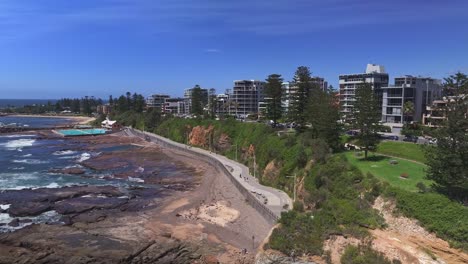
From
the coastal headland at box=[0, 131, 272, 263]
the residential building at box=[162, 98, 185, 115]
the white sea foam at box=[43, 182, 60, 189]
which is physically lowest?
the coastal headland at box=[0, 131, 272, 263]

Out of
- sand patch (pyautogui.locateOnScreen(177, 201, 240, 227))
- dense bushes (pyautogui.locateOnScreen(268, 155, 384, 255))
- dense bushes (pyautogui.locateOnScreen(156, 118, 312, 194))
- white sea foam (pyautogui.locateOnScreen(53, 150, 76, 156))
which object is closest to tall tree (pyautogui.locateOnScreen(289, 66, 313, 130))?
dense bushes (pyautogui.locateOnScreen(156, 118, 312, 194))

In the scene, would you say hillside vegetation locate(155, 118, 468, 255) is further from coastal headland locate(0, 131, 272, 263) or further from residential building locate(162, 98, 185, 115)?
residential building locate(162, 98, 185, 115)

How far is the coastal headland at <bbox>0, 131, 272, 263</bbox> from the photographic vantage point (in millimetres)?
28156

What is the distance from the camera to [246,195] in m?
41.9

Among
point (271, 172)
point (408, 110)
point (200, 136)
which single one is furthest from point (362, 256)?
point (408, 110)

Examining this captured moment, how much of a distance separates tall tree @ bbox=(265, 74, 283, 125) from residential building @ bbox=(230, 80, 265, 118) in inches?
2910

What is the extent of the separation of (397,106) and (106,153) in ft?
210

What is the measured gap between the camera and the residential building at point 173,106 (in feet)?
593

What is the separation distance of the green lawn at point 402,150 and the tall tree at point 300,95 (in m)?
13.0

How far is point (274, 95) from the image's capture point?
66375 millimetres

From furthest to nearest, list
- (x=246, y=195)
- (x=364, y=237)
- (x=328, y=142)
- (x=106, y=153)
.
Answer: (x=106, y=153), (x=328, y=142), (x=246, y=195), (x=364, y=237)

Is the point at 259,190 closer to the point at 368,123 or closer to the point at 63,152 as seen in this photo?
the point at 368,123

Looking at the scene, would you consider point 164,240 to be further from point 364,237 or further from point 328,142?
point 328,142

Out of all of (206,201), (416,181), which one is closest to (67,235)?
(206,201)
